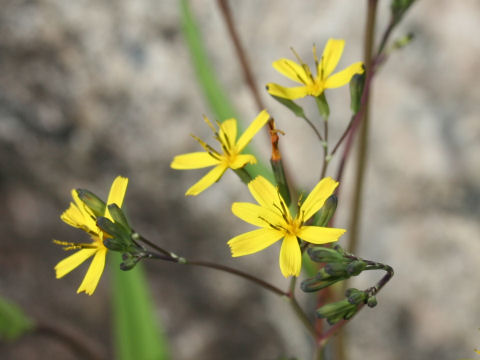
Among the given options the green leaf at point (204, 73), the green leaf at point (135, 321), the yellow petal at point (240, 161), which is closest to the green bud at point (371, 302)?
the yellow petal at point (240, 161)

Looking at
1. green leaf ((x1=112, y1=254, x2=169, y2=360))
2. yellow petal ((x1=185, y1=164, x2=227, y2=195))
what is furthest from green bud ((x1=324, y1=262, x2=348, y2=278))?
green leaf ((x1=112, y1=254, x2=169, y2=360))

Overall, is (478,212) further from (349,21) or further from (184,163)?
(184,163)

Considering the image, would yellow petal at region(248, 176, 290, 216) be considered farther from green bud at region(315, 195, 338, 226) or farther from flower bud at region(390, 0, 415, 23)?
flower bud at region(390, 0, 415, 23)

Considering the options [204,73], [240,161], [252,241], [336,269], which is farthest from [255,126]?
[204,73]

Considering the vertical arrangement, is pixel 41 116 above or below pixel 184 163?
above

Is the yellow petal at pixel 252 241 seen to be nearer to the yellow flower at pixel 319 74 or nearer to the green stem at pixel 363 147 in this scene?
the yellow flower at pixel 319 74

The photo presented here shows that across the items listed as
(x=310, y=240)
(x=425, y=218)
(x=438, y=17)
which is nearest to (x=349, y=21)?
(x=438, y=17)
